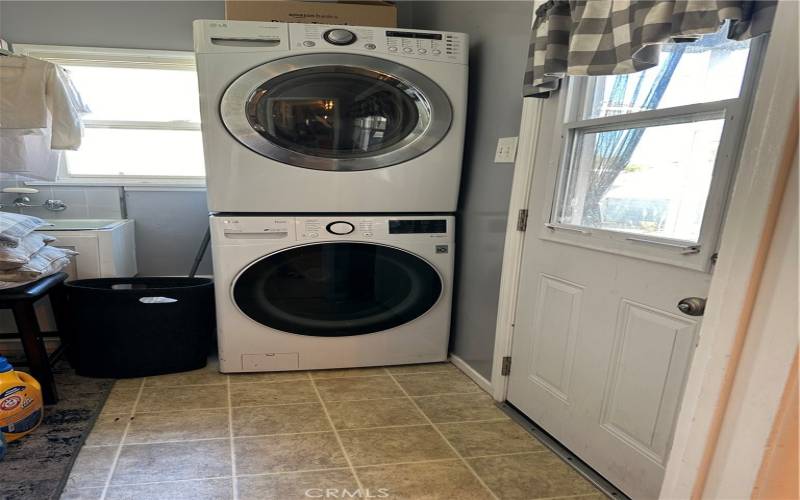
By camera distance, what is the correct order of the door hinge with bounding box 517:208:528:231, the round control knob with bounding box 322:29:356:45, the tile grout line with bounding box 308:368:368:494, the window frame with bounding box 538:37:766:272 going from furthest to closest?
1. the round control knob with bounding box 322:29:356:45
2. the door hinge with bounding box 517:208:528:231
3. the tile grout line with bounding box 308:368:368:494
4. the window frame with bounding box 538:37:766:272

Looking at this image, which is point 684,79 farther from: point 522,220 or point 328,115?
point 328,115

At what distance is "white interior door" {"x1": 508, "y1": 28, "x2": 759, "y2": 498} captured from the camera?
1.10 metres

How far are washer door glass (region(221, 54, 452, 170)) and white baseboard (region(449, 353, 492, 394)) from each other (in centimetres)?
108

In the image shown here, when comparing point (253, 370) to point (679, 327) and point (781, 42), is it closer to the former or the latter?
point (679, 327)

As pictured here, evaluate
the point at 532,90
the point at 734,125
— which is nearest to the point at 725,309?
the point at 734,125

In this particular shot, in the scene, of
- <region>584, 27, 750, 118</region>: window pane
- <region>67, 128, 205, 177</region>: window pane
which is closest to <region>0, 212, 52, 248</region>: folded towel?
<region>67, 128, 205, 177</region>: window pane

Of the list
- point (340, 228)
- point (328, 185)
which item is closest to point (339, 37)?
point (328, 185)

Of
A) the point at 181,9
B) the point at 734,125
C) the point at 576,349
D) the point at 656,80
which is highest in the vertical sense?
the point at 181,9

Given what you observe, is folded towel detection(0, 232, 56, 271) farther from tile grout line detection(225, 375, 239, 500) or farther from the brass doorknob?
the brass doorknob

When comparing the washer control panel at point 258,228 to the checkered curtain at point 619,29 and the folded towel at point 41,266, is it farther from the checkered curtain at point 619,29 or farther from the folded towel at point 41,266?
the checkered curtain at point 619,29

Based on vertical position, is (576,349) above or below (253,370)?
above

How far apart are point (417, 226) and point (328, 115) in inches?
→ 25.8

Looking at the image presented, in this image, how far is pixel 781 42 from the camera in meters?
0.46

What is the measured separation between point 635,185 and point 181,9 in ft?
7.91
